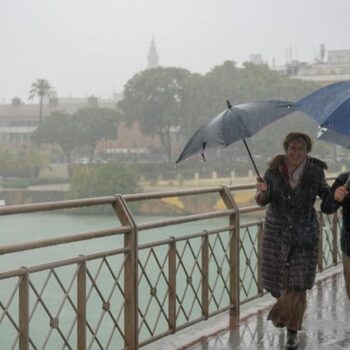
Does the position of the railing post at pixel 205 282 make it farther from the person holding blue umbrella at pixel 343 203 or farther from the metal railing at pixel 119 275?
the person holding blue umbrella at pixel 343 203

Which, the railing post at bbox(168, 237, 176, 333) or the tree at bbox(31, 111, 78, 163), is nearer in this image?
the railing post at bbox(168, 237, 176, 333)

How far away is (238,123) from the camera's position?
393 cm

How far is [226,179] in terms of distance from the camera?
2484 inches

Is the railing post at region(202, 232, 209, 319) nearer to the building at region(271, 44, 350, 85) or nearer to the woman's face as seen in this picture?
the woman's face

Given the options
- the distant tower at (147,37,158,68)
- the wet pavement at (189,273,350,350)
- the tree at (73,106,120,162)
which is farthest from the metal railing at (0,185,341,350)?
the distant tower at (147,37,158,68)

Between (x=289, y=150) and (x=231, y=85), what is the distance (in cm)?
6368

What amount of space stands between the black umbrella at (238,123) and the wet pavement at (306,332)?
1112 mm

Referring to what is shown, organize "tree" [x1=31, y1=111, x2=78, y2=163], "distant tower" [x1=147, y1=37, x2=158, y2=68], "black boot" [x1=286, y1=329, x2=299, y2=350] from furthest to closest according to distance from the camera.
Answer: "distant tower" [x1=147, y1=37, x2=158, y2=68], "tree" [x1=31, y1=111, x2=78, y2=163], "black boot" [x1=286, y1=329, x2=299, y2=350]

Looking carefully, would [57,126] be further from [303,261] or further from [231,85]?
[303,261]

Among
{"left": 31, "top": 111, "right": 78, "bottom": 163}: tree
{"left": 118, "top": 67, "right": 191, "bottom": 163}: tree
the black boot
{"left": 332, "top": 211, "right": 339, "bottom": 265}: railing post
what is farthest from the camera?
{"left": 31, "top": 111, "right": 78, "bottom": 163}: tree

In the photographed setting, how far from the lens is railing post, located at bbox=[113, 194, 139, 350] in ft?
12.6

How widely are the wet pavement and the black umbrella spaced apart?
3.65 feet

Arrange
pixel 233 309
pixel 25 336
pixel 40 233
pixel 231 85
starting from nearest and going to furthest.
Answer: pixel 25 336, pixel 233 309, pixel 40 233, pixel 231 85

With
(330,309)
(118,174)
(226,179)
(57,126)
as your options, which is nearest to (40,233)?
(118,174)
